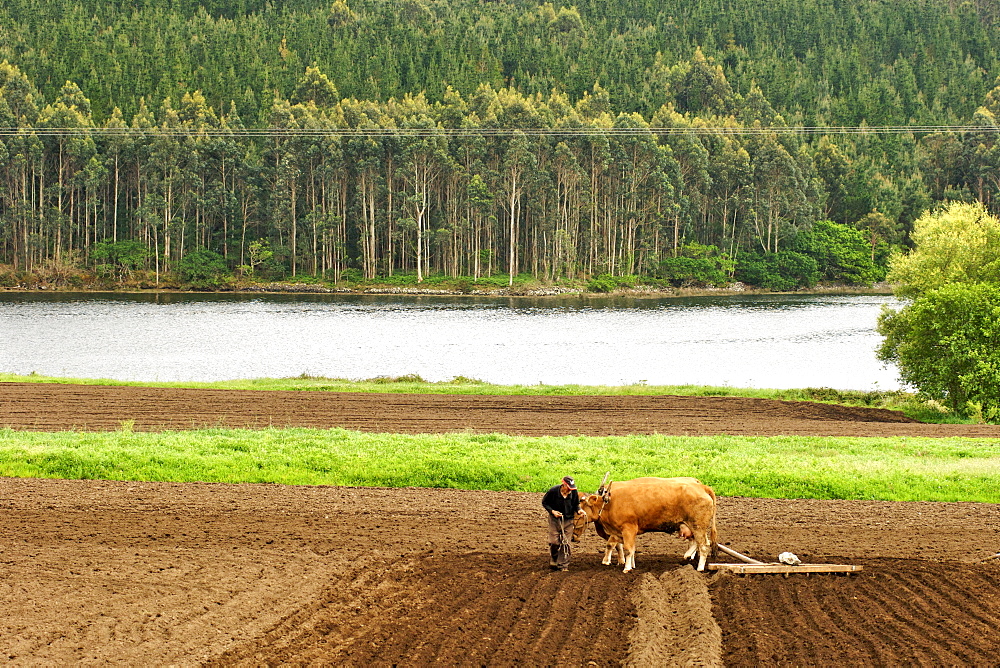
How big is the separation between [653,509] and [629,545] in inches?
26.2

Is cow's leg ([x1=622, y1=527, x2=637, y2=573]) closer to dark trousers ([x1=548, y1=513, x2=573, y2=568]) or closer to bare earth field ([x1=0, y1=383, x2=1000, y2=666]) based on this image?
bare earth field ([x1=0, y1=383, x2=1000, y2=666])

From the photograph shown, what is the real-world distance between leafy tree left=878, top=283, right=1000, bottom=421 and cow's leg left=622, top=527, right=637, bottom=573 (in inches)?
1015

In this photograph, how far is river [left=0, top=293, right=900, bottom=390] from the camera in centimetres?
5378

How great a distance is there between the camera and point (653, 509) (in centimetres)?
1445

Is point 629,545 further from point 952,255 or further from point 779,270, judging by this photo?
point 779,270

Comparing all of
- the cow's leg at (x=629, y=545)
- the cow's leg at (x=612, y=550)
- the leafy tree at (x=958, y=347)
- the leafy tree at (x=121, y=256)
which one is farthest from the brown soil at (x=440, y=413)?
the leafy tree at (x=121, y=256)

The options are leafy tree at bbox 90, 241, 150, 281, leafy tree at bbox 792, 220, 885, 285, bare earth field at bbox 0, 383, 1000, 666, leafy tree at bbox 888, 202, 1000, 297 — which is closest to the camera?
bare earth field at bbox 0, 383, 1000, 666

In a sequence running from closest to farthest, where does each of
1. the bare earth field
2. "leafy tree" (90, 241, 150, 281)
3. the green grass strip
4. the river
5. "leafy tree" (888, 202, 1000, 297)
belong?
the bare earth field, the green grass strip, "leafy tree" (888, 202, 1000, 297), the river, "leafy tree" (90, 241, 150, 281)

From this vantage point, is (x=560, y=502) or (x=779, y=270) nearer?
(x=560, y=502)

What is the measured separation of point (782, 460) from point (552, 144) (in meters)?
111

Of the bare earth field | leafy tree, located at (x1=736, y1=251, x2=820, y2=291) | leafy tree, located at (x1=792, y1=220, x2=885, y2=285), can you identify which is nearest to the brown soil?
the bare earth field

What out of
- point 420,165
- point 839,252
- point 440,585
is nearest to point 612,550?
point 440,585

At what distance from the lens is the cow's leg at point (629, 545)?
14.6 meters

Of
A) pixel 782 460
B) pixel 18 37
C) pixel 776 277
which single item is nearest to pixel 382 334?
pixel 782 460
